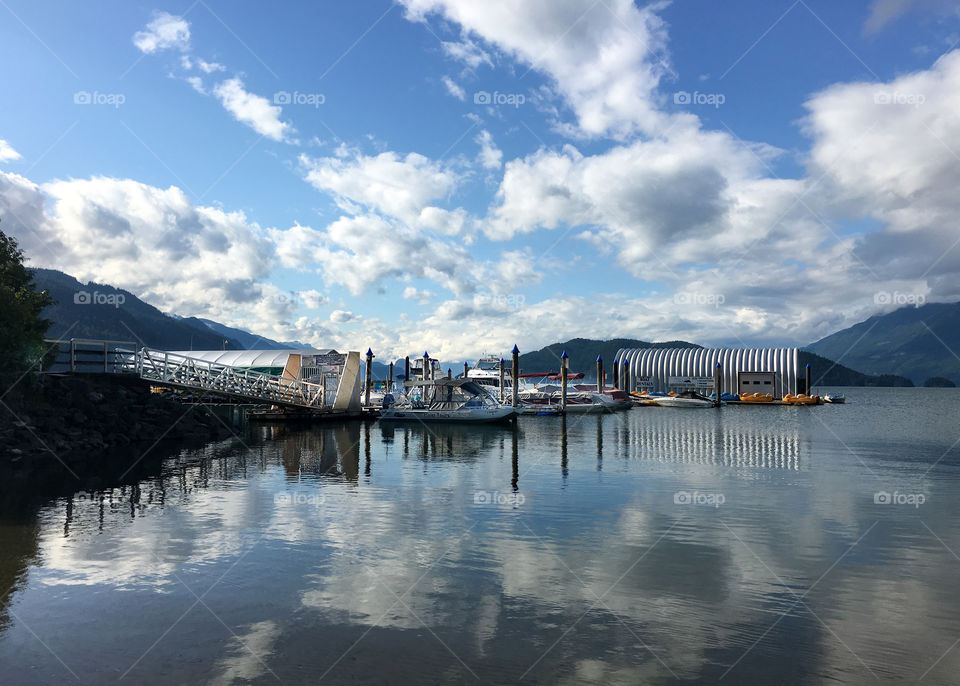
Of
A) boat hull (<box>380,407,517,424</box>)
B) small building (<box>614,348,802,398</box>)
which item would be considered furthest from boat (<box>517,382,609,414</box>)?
small building (<box>614,348,802,398</box>)

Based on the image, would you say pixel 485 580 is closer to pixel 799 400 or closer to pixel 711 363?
pixel 799 400

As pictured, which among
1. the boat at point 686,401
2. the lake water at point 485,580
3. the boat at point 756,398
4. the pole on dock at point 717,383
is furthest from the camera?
the boat at point 756,398

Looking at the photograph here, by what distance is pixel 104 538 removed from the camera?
14109 mm

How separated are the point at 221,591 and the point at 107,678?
3.12 metres

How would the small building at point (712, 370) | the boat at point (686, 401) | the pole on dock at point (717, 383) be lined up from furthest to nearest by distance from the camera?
the small building at point (712, 370) < the pole on dock at point (717, 383) < the boat at point (686, 401)

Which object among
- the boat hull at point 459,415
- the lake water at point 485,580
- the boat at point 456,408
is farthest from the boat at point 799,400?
the lake water at point 485,580

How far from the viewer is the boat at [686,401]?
264ft

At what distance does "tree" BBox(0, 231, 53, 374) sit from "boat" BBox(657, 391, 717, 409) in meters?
70.5

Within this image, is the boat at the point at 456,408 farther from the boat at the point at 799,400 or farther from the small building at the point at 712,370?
the small building at the point at 712,370

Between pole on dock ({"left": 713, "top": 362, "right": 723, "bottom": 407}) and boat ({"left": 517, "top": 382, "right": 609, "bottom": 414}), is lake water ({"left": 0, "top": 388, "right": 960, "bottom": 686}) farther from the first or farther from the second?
pole on dock ({"left": 713, "top": 362, "right": 723, "bottom": 407})

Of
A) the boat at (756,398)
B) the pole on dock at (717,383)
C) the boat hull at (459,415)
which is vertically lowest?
the boat hull at (459,415)

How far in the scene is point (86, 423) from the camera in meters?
30.8

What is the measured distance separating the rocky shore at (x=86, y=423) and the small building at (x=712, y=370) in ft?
276

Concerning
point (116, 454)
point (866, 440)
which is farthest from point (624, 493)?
point (866, 440)
